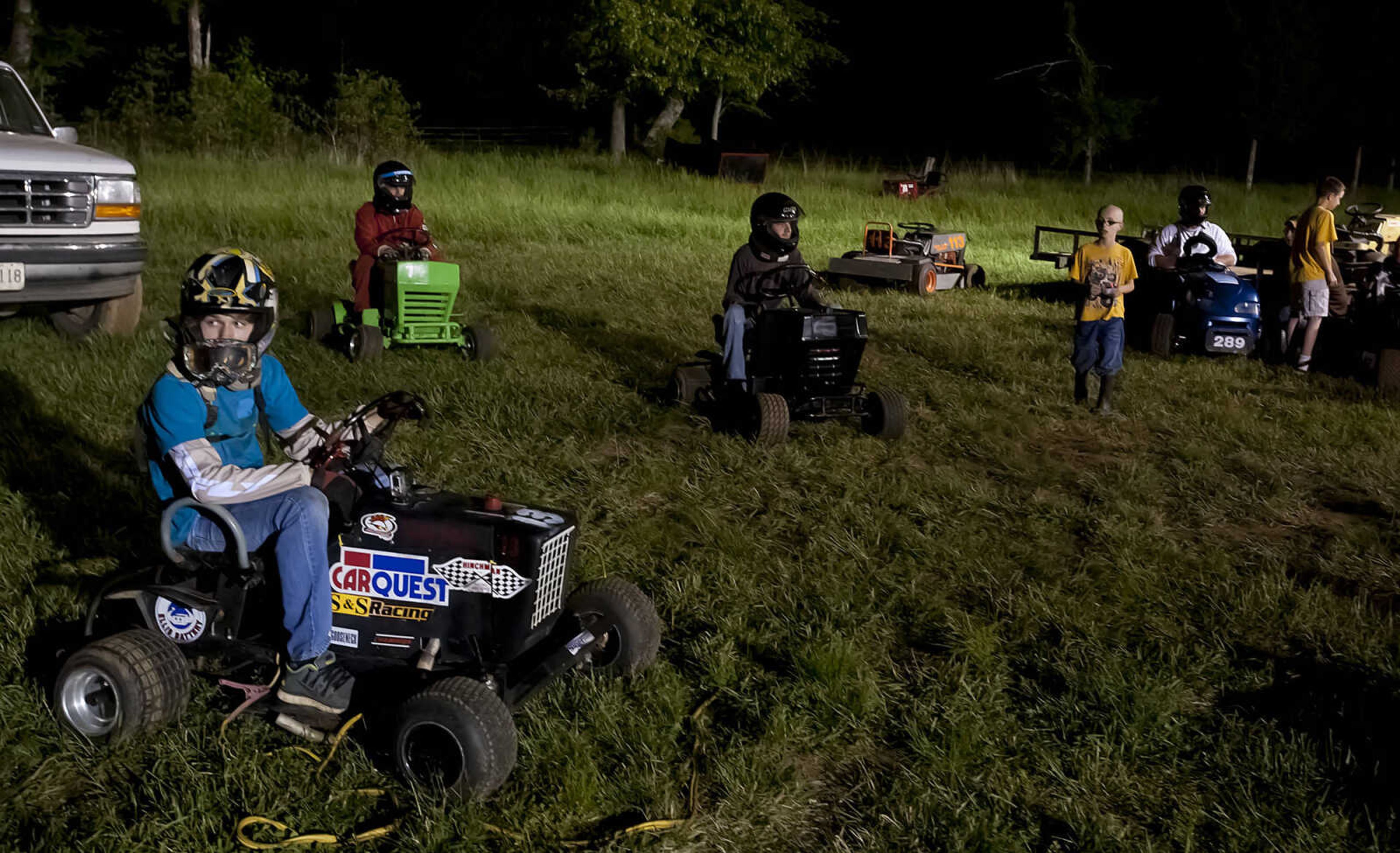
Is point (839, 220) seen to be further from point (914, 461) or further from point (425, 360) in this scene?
point (914, 461)

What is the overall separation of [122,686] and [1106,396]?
6.96m

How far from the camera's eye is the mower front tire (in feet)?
32.5

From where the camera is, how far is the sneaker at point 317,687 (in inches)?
157

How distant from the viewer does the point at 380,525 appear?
4.03 metres

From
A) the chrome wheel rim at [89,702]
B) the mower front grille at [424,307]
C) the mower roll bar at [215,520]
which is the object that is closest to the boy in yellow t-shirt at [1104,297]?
the mower front grille at [424,307]

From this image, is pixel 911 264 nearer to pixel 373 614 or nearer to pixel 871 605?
pixel 871 605

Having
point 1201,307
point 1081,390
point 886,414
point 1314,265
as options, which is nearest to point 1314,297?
point 1314,265

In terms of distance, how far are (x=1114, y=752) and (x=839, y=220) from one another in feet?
60.8

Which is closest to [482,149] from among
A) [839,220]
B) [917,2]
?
[839,220]

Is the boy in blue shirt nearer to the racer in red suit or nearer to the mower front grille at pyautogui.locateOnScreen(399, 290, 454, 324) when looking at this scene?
the mower front grille at pyautogui.locateOnScreen(399, 290, 454, 324)

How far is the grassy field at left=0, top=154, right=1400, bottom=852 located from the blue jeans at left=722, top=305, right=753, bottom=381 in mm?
430

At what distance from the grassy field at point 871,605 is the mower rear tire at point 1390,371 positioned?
6.6 inches

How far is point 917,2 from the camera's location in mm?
58688

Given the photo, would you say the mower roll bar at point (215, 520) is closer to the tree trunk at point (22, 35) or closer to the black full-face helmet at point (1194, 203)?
the black full-face helmet at point (1194, 203)
